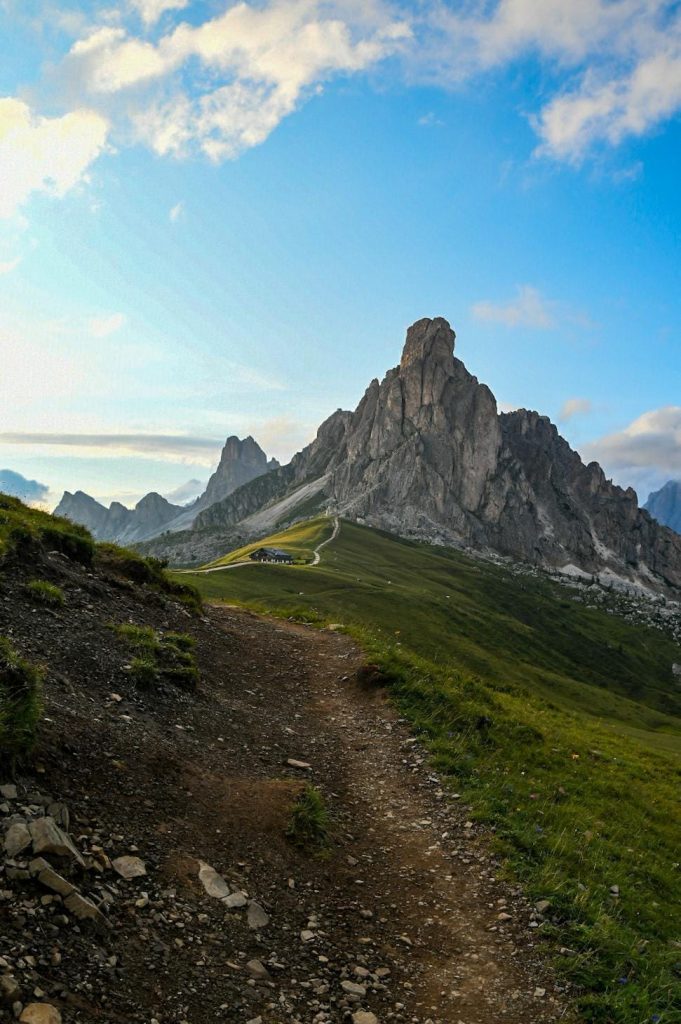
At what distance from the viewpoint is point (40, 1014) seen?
240 inches

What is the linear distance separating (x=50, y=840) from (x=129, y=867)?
4.74 feet

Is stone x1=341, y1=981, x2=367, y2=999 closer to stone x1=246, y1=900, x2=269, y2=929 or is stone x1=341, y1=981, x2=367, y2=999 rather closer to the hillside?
the hillside

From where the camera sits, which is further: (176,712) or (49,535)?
(49,535)

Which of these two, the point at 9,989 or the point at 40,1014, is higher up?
the point at 9,989

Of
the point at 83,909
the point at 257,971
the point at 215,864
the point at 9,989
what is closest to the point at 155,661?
the point at 215,864

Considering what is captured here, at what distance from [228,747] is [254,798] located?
9.01 ft

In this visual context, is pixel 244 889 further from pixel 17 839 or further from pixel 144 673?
pixel 144 673

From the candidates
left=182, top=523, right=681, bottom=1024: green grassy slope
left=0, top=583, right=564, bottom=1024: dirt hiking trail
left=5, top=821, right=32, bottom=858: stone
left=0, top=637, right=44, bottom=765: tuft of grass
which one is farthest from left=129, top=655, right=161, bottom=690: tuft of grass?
left=182, top=523, right=681, bottom=1024: green grassy slope

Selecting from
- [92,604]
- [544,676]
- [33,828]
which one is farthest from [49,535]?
[544,676]

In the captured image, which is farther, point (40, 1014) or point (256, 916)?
point (256, 916)

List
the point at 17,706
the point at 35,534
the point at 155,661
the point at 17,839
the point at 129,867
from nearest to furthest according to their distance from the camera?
the point at 17,839, the point at 129,867, the point at 17,706, the point at 155,661, the point at 35,534

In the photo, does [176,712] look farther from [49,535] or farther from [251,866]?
[49,535]

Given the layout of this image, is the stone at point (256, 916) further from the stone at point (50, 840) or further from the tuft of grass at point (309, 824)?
the stone at point (50, 840)

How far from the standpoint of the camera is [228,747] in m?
14.9
